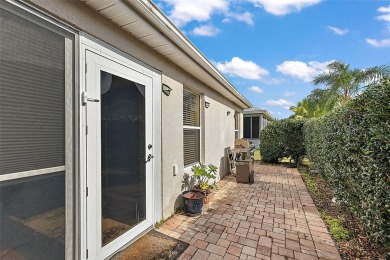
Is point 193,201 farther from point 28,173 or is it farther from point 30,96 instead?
point 30,96

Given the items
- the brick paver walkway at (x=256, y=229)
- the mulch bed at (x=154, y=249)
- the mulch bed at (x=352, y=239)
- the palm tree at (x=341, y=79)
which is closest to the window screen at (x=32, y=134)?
the mulch bed at (x=154, y=249)

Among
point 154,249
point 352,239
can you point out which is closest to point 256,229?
point 352,239

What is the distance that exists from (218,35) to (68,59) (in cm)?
897

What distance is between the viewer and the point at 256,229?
11.2ft

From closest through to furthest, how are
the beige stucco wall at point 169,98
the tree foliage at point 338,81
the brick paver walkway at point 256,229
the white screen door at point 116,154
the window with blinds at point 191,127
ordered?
the beige stucco wall at point 169,98
the white screen door at point 116,154
the brick paver walkway at point 256,229
the window with blinds at point 191,127
the tree foliage at point 338,81

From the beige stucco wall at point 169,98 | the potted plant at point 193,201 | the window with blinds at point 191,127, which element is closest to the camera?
the beige stucco wall at point 169,98

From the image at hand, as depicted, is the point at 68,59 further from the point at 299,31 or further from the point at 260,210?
the point at 299,31

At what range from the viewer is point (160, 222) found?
11.5 feet

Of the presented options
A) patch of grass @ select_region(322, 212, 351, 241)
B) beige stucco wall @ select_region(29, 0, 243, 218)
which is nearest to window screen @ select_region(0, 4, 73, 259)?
beige stucco wall @ select_region(29, 0, 243, 218)

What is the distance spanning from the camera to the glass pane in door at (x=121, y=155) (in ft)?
8.28

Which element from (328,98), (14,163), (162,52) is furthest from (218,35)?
(14,163)

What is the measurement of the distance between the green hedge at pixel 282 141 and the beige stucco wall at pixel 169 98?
13.0ft

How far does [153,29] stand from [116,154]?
73.8 inches

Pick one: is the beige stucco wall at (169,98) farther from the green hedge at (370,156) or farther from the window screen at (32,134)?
the green hedge at (370,156)
